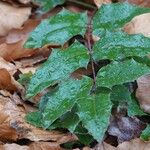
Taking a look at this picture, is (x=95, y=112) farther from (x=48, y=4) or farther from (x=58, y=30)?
(x=48, y=4)

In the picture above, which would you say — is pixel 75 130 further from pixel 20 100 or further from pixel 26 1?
pixel 26 1

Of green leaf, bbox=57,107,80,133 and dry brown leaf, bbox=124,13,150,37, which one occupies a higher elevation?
dry brown leaf, bbox=124,13,150,37

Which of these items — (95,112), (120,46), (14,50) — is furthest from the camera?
(14,50)

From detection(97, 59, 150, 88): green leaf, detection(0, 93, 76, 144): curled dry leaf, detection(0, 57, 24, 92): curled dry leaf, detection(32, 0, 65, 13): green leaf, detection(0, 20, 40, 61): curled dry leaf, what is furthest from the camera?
detection(32, 0, 65, 13): green leaf

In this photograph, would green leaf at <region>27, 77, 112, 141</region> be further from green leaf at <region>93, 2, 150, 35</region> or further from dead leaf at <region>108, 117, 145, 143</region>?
green leaf at <region>93, 2, 150, 35</region>

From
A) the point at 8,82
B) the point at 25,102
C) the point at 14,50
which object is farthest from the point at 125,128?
the point at 14,50

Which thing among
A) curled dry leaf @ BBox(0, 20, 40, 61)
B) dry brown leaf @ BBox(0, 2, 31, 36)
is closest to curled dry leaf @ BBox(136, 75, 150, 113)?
curled dry leaf @ BBox(0, 20, 40, 61)

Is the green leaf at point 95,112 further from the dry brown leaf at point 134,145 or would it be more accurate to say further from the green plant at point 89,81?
the dry brown leaf at point 134,145
